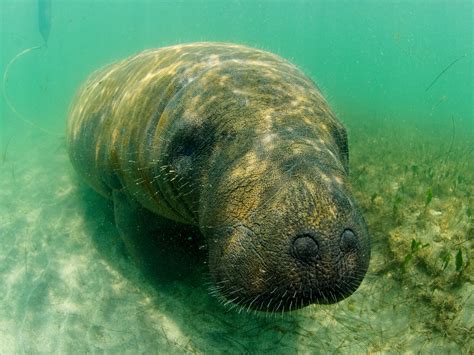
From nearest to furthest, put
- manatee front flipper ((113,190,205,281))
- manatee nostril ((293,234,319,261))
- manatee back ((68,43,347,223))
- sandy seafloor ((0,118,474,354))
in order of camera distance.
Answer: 1. manatee nostril ((293,234,319,261))
2. manatee back ((68,43,347,223))
3. sandy seafloor ((0,118,474,354))
4. manatee front flipper ((113,190,205,281))

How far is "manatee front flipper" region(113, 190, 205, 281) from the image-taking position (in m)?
5.02

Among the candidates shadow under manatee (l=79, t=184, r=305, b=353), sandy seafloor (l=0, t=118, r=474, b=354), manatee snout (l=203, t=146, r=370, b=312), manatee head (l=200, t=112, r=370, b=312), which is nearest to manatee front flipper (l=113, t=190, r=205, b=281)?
shadow under manatee (l=79, t=184, r=305, b=353)

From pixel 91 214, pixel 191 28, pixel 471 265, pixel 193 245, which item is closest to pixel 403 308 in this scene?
pixel 471 265

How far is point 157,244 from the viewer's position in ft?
16.8

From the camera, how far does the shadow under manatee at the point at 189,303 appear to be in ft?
14.2

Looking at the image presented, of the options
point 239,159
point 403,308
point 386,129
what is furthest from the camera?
point 386,129

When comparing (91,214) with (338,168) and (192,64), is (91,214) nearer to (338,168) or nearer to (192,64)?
(192,64)

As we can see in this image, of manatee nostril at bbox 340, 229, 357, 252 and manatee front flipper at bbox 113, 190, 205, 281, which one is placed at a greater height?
manatee nostril at bbox 340, 229, 357, 252

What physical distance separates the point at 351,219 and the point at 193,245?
298cm

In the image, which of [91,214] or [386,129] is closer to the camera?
[91,214]

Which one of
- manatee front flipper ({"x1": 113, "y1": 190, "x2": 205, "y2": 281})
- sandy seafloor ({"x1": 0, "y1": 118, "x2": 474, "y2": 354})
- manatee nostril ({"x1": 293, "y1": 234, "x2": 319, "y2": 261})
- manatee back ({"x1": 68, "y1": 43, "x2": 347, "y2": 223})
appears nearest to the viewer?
manatee nostril ({"x1": 293, "y1": 234, "x2": 319, "y2": 261})

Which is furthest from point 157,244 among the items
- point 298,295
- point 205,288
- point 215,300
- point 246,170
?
point 298,295

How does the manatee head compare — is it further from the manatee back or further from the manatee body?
the manatee back

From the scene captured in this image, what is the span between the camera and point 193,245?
5.10m
